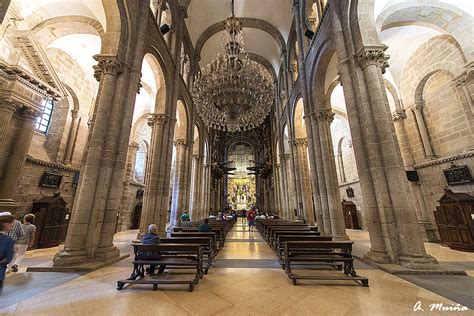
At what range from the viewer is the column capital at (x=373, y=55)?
5.57 metres

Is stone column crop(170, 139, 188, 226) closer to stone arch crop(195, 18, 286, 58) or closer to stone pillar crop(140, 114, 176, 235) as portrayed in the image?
stone pillar crop(140, 114, 176, 235)

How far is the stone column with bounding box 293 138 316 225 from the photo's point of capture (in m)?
11.5

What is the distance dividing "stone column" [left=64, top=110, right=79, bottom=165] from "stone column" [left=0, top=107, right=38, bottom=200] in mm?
3213

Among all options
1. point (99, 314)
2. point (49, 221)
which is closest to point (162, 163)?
point (49, 221)

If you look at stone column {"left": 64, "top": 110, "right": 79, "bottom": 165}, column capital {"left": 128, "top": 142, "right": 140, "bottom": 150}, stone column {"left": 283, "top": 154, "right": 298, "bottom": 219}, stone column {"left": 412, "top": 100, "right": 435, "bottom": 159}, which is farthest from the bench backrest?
column capital {"left": 128, "top": 142, "right": 140, "bottom": 150}

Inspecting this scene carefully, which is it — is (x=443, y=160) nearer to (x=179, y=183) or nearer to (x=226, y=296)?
(x=226, y=296)

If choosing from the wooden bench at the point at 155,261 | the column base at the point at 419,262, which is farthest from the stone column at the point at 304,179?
the wooden bench at the point at 155,261

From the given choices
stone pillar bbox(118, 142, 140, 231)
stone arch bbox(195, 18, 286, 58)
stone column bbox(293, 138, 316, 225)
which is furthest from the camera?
stone arch bbox(195, 18, 286, 58)

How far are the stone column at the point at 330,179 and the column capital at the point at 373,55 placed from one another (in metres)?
3.56

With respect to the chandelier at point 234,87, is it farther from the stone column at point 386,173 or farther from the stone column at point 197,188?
the stone column at point 197,188

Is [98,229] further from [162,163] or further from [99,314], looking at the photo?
[162,163]

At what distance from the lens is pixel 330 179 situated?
854cm
